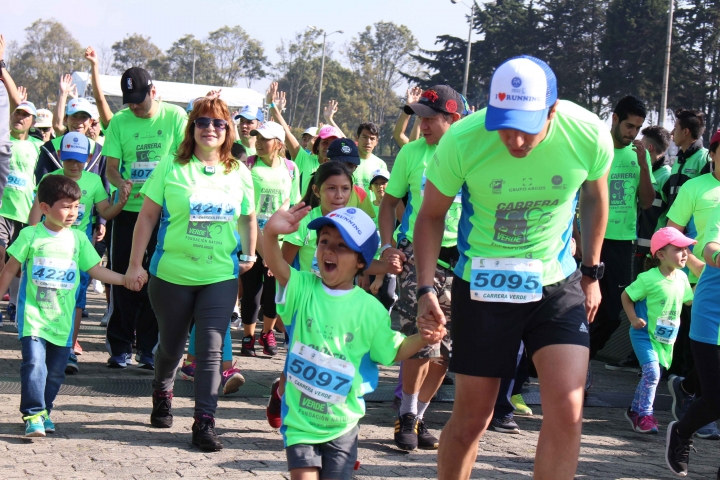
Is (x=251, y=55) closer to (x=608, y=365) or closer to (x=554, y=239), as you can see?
(x=608, y=365)

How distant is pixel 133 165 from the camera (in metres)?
7.59

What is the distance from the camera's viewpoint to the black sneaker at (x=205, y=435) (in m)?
5.33

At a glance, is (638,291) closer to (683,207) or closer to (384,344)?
(683,207)

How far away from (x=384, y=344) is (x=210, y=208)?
2.17 metres

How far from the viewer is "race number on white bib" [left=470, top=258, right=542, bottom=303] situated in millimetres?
3887

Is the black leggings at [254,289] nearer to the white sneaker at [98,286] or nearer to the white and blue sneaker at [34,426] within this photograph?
the white and blue sneaker at [34,426]

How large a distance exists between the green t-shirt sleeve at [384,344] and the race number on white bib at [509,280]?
1.32 feet

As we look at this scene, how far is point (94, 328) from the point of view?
10219 mm

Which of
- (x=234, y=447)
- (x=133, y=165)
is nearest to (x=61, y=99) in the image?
(x=133, y=165)

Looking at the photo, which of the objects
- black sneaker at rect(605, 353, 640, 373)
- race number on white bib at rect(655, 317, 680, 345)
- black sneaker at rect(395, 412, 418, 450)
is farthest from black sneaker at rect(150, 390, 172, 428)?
black sneaker at rect(605, 353, 640, 373)

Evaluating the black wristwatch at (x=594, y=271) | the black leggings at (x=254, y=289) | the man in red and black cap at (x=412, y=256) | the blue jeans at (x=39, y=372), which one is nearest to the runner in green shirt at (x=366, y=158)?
the black leggings at (x=254, y=289)

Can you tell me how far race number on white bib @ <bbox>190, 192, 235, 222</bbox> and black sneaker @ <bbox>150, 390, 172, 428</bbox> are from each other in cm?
113

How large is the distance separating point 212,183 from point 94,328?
5048 millimetres

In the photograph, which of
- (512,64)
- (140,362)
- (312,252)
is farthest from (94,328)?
(512,64)
